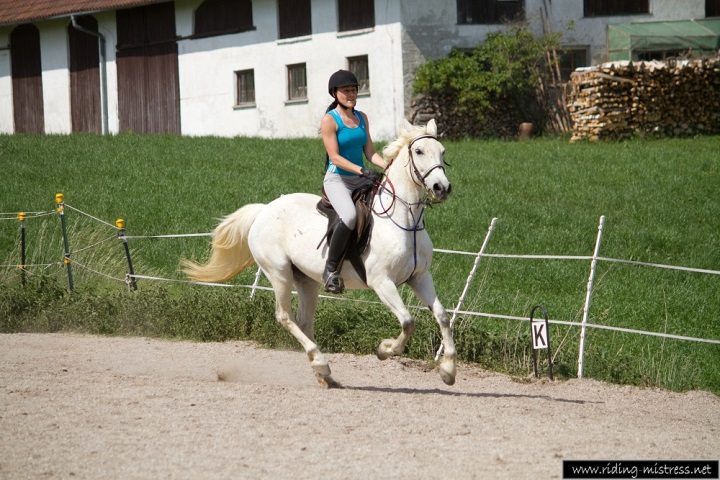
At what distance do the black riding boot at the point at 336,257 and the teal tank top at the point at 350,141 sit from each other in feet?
2.27

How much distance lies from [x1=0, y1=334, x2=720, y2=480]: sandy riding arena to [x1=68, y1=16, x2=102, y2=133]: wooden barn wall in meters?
26.9

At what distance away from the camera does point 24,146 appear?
27.3 m

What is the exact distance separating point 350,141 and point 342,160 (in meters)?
0.23

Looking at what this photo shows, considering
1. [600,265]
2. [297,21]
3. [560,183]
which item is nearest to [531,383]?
[600,265]

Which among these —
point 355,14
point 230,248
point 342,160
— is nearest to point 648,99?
point 355,14

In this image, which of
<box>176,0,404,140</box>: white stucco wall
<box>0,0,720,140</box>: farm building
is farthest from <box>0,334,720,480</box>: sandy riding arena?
<box>0,0,720,140</box>: farm building

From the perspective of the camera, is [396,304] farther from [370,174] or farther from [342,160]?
[342,160]

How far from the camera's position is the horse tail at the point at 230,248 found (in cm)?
1017

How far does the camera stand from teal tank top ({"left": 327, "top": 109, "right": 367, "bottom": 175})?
8805 millimetres

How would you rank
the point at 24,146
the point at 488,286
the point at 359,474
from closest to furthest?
the point at 359,474 → the point at 488,286 → the point at 24,146

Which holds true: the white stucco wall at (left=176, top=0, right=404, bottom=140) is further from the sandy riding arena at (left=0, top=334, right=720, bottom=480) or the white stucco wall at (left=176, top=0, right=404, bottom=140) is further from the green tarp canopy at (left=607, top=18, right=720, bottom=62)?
the sandy riding arena at (left=0, top=334, right=720, bottom=480)

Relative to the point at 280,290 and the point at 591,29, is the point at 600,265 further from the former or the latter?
the point at 591,29

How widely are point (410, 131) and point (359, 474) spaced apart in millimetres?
3419

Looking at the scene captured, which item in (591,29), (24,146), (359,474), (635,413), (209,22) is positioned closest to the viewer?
(359,474)
